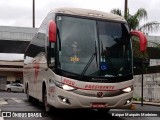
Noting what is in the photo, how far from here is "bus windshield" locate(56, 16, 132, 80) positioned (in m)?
11.3

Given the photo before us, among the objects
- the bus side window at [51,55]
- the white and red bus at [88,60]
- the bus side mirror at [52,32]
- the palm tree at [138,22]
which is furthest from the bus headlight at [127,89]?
the palm tree at [138,22]

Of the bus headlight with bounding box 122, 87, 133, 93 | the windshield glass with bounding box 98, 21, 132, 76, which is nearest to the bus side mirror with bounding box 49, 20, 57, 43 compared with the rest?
the windshield glass with bounding box 98, 21, 132, 76

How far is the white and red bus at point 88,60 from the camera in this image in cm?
1104

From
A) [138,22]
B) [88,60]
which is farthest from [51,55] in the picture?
[138,22]

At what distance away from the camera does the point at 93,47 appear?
11570 millimetres

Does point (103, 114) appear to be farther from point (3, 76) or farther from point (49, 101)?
point (3, 76)

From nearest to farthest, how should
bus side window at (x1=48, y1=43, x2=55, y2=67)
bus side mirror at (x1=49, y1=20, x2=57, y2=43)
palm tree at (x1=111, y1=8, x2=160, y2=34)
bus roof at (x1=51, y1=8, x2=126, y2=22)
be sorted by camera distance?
1. bus side mirror at (x1=49, y1=20, x2=57, y2=43)
2. bus side window at (x1=48, y1=43, x2=55, y2=67)
3. bus roof at (x1=51, y1=8, x2=126, y2=22)
4. palm tree at (x1=111, y1=8, x2=160, y2=34)

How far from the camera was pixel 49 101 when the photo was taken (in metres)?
12.0

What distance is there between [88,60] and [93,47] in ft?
1.50

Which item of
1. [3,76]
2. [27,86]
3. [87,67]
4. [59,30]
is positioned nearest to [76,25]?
[59,30]

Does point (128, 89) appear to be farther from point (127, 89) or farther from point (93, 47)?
point (93, 47)

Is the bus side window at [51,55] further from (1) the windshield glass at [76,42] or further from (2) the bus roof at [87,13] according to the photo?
(2) the bus roof at [87,13]

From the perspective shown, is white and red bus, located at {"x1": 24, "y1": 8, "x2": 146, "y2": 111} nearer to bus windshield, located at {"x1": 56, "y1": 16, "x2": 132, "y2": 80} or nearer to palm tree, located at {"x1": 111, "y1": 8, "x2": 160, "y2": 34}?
bus windshield, located at {"x1": 56, "y1": 16, "x2": 132, "y2": 80}

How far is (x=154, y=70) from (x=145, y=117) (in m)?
11.9
